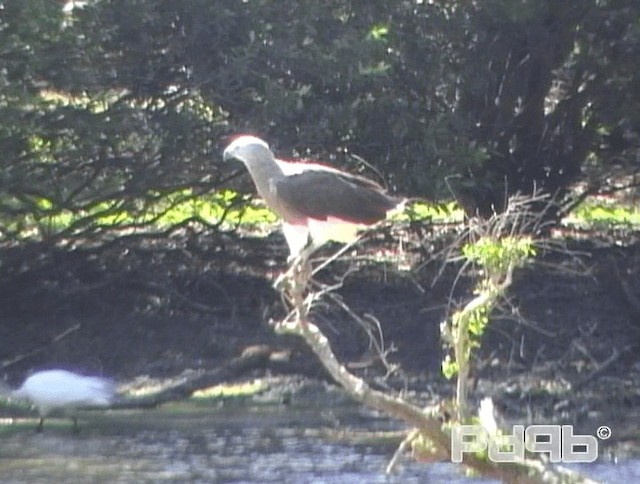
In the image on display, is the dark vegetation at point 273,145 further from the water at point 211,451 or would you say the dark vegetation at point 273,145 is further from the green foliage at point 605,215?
the green foliage at point 605,215

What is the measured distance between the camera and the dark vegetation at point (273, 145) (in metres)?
14.4

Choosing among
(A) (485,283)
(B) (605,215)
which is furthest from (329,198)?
(B) (605,215)

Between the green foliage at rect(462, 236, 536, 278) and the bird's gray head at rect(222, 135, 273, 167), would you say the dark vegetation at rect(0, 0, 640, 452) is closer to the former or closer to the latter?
the bird's gray head at rect(222, 135, 273, 167)

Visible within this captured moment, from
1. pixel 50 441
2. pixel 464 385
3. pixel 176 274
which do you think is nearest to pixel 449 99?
pixel 176 274

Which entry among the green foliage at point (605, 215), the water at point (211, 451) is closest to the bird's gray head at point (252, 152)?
the water at point (211, 451)

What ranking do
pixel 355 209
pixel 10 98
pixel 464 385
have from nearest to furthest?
1. pixel 464 385
2. pixel 355 209
3. pixel 10 98

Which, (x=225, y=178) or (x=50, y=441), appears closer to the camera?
(x=50, y=441)

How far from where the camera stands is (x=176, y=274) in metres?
17.0

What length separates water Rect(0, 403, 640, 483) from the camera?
448 inches

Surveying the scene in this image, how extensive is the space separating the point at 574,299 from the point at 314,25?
3882mm

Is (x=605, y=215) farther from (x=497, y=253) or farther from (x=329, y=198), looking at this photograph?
(x=497, y=253)

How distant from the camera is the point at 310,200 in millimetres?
8852

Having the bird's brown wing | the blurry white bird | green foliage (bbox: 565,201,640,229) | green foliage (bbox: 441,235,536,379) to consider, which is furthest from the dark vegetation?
green foliage (bbox: 441,235,536,379)

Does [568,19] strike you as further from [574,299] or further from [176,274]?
[176,274]
